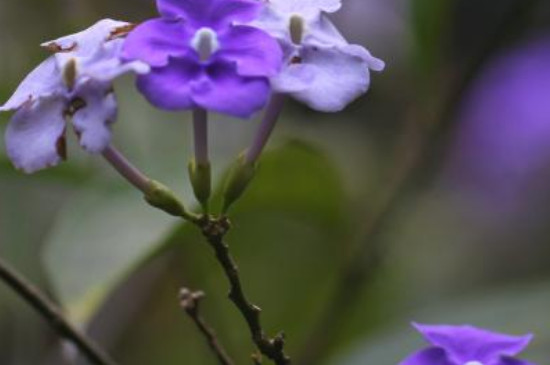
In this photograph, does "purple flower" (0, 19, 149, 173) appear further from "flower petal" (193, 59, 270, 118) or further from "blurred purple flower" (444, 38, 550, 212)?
"blurred purple flower" (444, 38, 550, 212)

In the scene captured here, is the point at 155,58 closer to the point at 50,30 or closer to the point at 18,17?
the point at 50,30

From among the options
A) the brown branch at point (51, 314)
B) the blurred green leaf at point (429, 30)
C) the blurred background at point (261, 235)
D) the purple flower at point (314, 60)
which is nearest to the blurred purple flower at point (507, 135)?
the blurred background at point (261, 235)

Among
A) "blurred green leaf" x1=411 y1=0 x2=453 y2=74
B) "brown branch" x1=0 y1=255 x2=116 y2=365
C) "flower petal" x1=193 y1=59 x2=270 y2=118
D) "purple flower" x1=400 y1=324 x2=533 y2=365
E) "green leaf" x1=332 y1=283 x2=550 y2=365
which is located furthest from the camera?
"blurred green leaf" x1=411 y1=0 x2=453 y2=74

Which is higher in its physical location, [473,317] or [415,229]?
[473,317]

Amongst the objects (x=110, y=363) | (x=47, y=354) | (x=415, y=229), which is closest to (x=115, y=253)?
(x=110, y=363)

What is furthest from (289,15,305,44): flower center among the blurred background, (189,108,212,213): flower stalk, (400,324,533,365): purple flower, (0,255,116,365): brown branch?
the blurred background

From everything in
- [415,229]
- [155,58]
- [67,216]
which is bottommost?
[415,229]

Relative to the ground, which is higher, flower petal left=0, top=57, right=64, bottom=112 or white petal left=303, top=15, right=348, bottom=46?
white petal left=303, top=15, right=348, bottom=46

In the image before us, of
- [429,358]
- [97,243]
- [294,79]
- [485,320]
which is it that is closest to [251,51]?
[294,79]

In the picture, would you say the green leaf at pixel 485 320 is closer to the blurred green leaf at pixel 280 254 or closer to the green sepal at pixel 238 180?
the blurred green leaf at pixel 280 254
